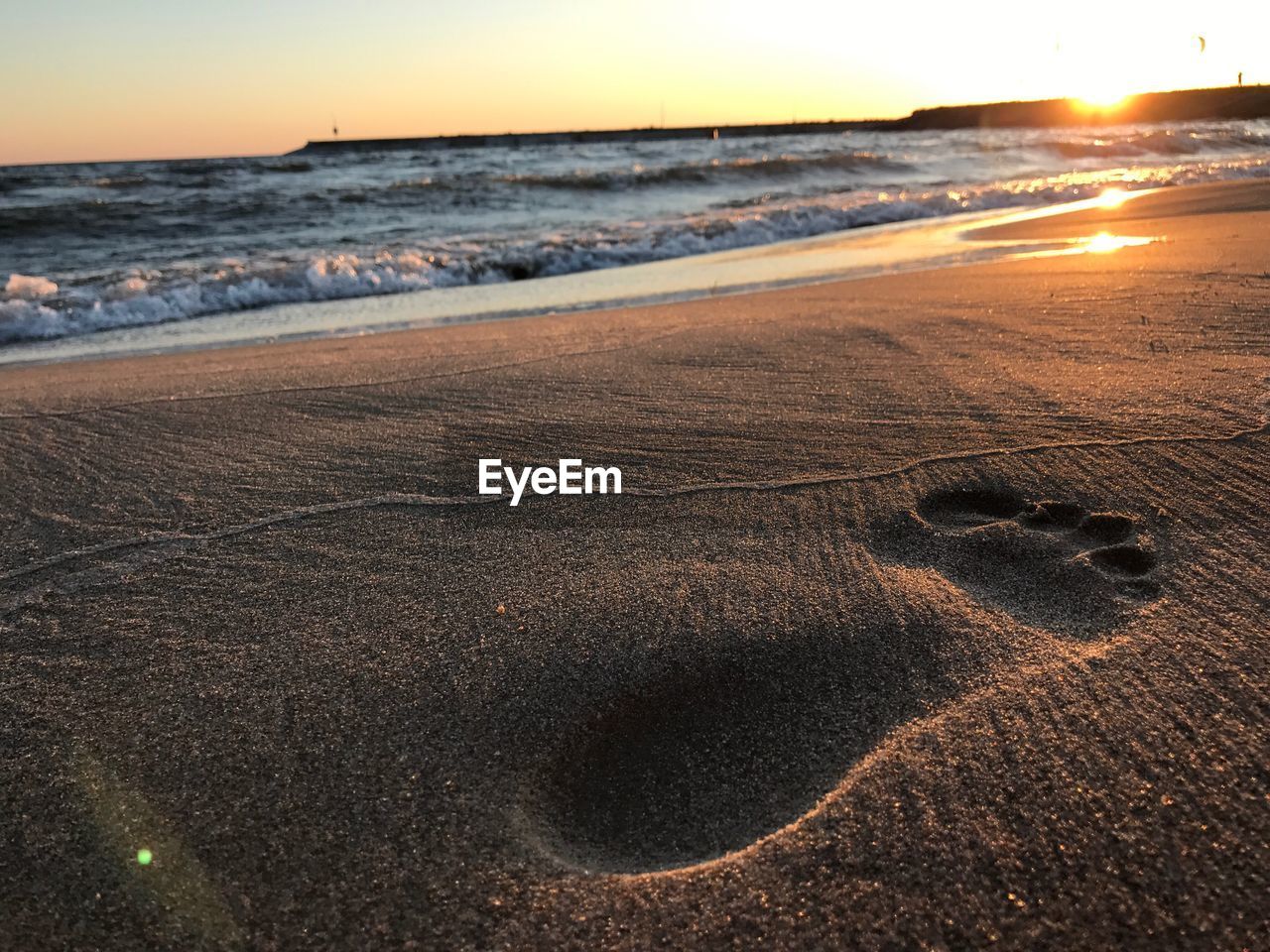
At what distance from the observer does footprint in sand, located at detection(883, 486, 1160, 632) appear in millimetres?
1307

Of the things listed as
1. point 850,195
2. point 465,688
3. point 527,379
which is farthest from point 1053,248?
point 850,195

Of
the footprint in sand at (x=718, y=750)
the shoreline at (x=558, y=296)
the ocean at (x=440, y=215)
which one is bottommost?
the footprint in sand at (x=718, y=750)

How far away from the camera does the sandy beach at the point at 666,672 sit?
2.89 feet

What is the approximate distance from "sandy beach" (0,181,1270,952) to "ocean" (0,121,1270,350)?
496cm

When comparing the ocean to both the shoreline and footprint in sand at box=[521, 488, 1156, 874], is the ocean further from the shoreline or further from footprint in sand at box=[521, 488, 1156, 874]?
footprint in sand at box=[521, 488, 1156, 874]

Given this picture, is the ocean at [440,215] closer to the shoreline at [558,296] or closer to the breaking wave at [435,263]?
the breaking wave at [435,263]

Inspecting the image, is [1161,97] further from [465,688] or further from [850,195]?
[465,688]

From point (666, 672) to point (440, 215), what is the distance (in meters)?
12.7

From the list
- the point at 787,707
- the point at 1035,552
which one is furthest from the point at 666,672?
the point at 1035,552

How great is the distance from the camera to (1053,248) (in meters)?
5.43

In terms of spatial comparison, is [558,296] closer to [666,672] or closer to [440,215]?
[666,672]

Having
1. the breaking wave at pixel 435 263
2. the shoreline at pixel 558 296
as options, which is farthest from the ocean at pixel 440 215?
the shoreline at pixel 558 296

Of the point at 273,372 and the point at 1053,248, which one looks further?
the point at 1053,248

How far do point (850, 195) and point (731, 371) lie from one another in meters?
10.4
